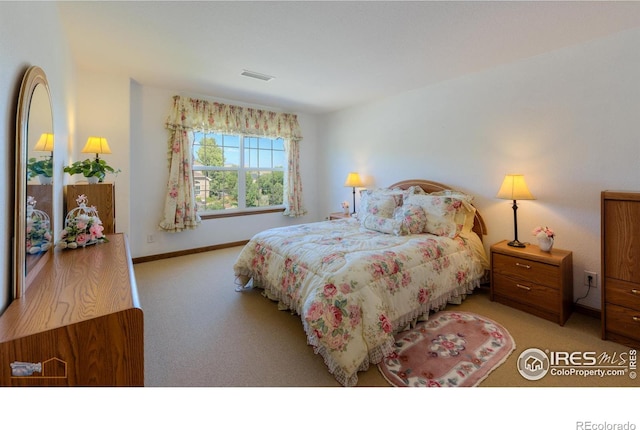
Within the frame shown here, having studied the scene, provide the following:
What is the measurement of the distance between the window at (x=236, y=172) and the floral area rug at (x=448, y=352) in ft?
11.8

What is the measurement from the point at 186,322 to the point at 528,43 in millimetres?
3848

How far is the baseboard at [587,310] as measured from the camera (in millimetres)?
2387

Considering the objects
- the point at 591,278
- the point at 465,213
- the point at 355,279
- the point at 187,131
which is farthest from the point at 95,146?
the point at 591,278

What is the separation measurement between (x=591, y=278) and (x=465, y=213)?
1.15 metres

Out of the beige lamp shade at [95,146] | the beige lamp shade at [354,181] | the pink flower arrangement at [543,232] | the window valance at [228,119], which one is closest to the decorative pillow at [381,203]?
the beige lamp shade at [354,181]

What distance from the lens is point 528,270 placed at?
245 cm

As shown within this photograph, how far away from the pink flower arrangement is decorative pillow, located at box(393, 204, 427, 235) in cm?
97

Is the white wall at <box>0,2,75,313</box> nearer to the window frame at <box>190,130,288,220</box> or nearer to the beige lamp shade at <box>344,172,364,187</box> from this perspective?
the window frame at <box>190,130,288,220</box>

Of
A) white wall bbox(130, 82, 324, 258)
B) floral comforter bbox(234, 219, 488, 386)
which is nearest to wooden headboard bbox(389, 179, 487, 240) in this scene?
floral comforter bbox(234, 219, 488, 386)

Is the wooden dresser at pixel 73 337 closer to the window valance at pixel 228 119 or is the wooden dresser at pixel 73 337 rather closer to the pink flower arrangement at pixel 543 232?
the pink flower arrangement at pixel 543 232

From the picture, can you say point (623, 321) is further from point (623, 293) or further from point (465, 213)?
point (465, 213)
